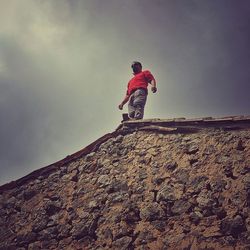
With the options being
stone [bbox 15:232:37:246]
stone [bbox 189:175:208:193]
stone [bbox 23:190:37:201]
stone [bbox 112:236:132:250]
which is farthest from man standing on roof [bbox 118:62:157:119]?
stone [bbox 15:232:37:246]

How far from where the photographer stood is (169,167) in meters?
6.15

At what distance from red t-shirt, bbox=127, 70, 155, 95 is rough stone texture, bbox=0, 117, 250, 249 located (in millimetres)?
1793

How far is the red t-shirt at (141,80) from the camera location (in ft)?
28.0

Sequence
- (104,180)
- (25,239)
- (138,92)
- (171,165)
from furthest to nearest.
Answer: (138,92), (104,180), (25,239), (171,165)

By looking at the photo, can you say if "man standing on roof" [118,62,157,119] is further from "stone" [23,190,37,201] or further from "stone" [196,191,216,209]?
"stone" [196,191,216,209]

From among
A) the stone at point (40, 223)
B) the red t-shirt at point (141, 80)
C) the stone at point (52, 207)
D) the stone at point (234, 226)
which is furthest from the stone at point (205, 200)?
the red t-shirt at point (141, 80)

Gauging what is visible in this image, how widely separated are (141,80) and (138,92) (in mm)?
352

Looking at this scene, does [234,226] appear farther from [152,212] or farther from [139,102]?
[139,102]

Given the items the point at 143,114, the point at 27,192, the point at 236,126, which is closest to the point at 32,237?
the point at 27,192

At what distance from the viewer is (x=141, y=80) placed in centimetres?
859

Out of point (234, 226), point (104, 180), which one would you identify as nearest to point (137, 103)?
point (104, 180)

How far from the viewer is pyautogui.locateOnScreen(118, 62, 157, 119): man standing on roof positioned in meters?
8.29

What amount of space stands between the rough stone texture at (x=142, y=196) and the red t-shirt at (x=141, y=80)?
1793 millimetres

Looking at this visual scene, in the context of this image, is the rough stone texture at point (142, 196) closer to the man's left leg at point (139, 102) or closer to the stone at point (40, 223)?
the stone at point (40, 223)
